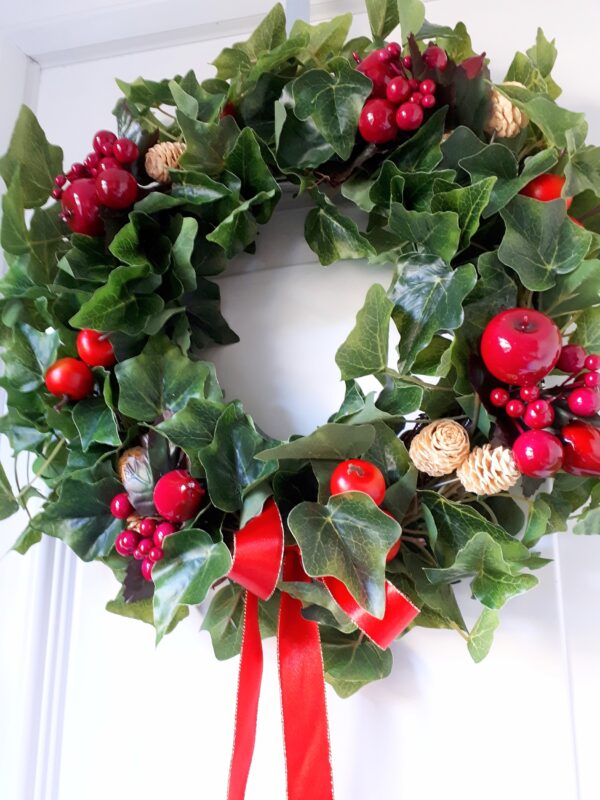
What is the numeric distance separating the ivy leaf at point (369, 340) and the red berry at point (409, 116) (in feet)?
0.55

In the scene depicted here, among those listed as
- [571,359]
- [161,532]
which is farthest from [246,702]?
[571,359]

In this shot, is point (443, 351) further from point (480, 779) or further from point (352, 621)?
point (480, 779)

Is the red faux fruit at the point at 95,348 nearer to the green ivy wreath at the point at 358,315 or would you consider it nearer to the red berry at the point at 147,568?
the green ivy wreath at the point at 358,315

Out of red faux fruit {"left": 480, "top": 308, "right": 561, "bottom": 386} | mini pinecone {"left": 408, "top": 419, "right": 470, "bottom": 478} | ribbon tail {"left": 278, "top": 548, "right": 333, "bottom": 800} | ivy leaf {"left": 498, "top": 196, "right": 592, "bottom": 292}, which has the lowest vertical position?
ribbon tail {"left": 278, "top": 548, "right": 333, "bottom": 800}

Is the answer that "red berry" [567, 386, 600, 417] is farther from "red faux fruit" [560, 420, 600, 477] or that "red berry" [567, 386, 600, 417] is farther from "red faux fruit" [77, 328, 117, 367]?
"red faux fruit" [77, 328, 117, 367]

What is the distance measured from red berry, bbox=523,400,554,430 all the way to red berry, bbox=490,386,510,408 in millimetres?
30

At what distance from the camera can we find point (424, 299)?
0.68m

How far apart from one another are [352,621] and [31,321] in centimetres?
45

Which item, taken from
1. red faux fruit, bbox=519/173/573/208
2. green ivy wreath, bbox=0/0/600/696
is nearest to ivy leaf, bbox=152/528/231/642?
green ivy wreath, bbox=0/0/600/696

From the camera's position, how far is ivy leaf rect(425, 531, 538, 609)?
604 millimetres

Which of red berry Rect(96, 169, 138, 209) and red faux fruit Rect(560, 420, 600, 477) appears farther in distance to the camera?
red berry Rect(96, 169, 138, 209)

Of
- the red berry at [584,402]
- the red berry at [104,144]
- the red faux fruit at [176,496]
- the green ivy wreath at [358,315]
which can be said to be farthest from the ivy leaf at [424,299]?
the red berry at [104,144]

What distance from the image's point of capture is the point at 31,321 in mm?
829

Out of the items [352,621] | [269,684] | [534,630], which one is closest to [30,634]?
[269,684]
